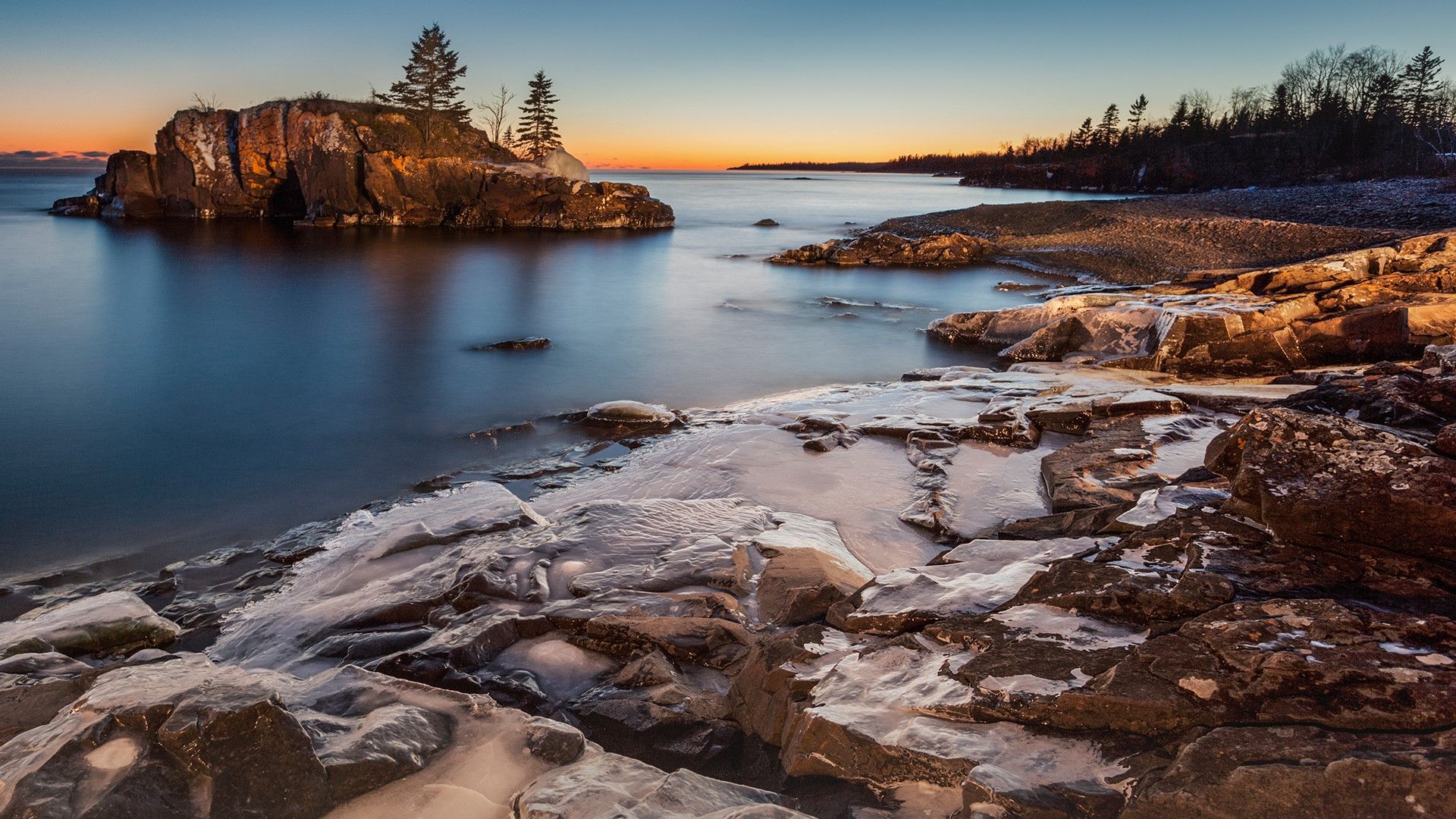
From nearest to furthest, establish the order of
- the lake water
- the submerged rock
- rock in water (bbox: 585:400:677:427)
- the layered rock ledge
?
the lake water
rock in water (bbox: 585:400:677:427)
the layered rock ledge
the submerged rock

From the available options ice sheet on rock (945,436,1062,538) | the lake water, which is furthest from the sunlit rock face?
ice sheet on rock (945,436,1062,538)

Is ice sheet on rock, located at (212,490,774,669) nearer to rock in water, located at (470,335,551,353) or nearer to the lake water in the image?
the lake water

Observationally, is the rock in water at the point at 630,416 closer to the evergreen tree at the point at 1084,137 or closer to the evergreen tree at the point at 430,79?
the evergreen tree at the point at 430,79

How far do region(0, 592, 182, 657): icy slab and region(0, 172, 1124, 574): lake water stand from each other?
1.42 metres

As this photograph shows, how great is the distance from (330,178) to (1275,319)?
133 ft

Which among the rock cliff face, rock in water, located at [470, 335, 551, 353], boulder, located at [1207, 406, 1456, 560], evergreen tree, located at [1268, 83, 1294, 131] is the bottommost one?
rock in water, located at [470, 335, 551, 353]

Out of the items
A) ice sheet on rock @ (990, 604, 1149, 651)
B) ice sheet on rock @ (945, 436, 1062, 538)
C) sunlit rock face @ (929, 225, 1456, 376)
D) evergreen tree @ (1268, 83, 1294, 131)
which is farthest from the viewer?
evergreen tree @ (1268, 83, 1294, 131)

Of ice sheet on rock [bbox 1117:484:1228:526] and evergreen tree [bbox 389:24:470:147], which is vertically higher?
evergreen tree [bbox 389:24:470:147]

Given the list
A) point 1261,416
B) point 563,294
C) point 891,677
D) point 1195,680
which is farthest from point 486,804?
point 563,294

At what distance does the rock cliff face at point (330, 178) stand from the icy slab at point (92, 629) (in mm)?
38141

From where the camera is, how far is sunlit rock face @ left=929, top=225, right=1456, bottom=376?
9797mm

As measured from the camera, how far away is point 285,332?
622 inches

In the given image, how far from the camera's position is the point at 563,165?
41.9 metres

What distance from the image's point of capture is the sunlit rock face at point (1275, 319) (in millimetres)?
9797
